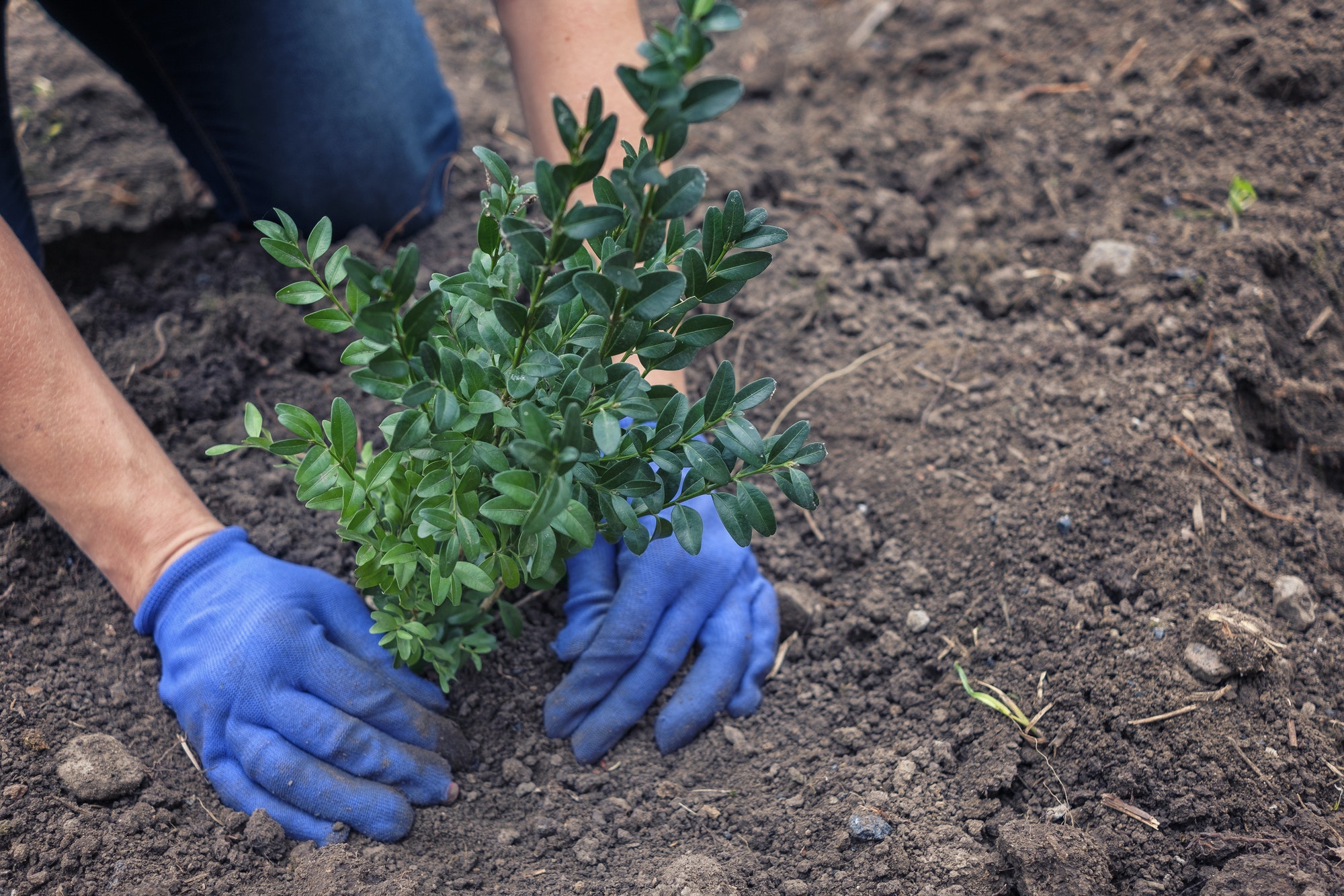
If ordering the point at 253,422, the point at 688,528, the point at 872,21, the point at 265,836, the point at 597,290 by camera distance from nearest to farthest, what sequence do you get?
1. the point at 597,290
2. the point at 688,528
3. the point at 253,422
4. the point at 265,836
5. the point at 872,21

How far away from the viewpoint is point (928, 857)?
1.64 metres

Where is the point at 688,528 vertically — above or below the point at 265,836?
above

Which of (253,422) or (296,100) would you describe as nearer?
(253,422)

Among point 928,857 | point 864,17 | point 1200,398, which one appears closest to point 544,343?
point 928,857

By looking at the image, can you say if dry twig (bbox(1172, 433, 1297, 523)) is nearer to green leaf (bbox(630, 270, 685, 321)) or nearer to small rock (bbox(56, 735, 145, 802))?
green leaf (bbox(630, 270, 685, 321))

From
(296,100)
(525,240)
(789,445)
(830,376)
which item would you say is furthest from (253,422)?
(296,100)

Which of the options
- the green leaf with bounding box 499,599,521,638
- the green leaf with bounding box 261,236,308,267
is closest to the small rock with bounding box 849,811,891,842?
the green leaf with bounding box 499,599,521,638

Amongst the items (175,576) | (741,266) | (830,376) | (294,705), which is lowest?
(830,376)

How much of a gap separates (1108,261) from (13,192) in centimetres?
334

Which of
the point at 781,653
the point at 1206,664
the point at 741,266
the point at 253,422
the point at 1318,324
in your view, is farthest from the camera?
the point at 1318,324

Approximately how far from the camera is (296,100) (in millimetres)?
3201

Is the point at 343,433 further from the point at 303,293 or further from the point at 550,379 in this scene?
the point at 550,379

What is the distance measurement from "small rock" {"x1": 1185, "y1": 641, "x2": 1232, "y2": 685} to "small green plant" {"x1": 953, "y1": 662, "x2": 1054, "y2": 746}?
31 cm

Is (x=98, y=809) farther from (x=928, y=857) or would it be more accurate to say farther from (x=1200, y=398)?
(x=1200, y=398)
